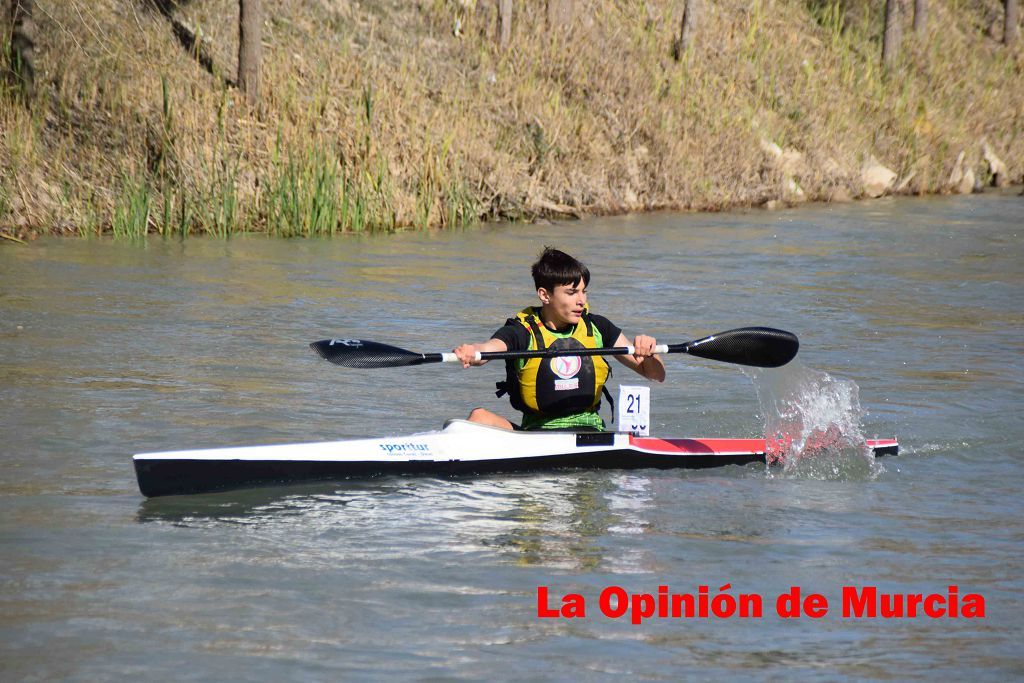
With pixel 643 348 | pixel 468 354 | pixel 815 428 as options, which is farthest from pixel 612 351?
pixel 815 428

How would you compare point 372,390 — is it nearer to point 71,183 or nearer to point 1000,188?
point 71,183

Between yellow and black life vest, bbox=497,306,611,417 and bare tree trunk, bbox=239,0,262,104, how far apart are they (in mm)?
9772

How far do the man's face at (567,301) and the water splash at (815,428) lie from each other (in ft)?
3.88

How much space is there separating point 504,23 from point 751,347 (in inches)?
514

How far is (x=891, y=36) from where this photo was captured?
83.1 ft

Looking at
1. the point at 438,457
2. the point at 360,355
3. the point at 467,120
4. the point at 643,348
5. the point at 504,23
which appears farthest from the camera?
the point at 504,23

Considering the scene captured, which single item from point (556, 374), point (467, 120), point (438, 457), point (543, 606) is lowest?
point (543, 606)

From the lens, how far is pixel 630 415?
635cm

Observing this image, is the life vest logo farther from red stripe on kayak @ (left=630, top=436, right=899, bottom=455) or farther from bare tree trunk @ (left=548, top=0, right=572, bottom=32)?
bare tree trunk @ (left=548, top=0, right=572, bottom=32)

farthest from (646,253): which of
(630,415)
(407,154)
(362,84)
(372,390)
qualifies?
(630,415)

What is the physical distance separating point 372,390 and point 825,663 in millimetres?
4523

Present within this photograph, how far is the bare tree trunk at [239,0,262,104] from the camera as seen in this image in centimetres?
1545

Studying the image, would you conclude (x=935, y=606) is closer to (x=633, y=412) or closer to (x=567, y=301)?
(x=633, y=412)

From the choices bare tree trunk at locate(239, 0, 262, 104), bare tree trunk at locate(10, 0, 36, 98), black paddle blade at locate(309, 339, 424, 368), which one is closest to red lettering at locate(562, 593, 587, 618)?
black paddle blade at locate(309, 339, 424, 368)
